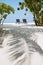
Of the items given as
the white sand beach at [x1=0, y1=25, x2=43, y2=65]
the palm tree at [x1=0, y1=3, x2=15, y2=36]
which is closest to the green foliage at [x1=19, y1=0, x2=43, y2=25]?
the palm tree at [x1=0, y1=3, x2=15, y2=36]

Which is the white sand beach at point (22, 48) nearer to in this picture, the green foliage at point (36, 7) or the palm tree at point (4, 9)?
the palm tree at point (4, 9)

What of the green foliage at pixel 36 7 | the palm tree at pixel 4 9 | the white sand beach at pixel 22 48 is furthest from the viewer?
the green foliage at pixel 36 7

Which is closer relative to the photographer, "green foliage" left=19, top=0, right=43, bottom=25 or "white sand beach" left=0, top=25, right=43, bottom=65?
"white sand beach" left=0, top=25, right=43, bottom=65

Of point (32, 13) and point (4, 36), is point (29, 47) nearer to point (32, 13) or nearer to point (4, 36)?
point (4, 36)

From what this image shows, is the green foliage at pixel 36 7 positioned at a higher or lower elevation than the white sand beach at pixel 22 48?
lower

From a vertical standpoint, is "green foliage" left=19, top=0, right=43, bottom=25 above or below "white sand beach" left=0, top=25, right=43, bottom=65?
below

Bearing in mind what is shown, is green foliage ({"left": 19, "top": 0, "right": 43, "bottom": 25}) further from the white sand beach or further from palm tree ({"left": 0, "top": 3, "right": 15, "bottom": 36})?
the white sand beach

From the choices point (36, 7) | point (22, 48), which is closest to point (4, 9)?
point (36, 7)

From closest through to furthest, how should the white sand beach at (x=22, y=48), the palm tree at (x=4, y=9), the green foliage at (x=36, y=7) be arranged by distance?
the white sand beach at (x=22, y=48)
the palm tree at (x=4, y=9)
the green foliage at (x=36, y=7)

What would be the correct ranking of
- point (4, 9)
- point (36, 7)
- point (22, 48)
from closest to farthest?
point (22, 48) < point (4, 9) < point (36, 7)

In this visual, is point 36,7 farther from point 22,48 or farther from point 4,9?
point 22,48

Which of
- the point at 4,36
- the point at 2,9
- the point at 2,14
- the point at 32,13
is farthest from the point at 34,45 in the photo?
the point at 32,13

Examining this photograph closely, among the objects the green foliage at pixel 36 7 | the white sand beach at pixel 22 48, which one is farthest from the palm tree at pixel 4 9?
the white sand beach at pixel 22 48

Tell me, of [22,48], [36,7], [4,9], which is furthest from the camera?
[36,7]
